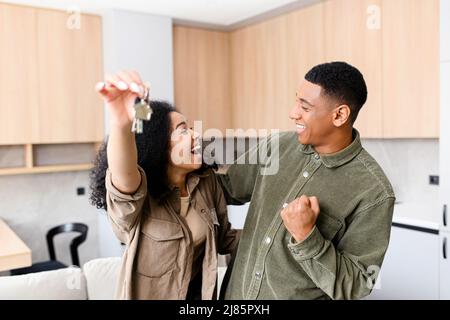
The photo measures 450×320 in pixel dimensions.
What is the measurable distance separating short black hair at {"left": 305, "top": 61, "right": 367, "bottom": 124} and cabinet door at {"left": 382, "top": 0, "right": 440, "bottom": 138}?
237 mm

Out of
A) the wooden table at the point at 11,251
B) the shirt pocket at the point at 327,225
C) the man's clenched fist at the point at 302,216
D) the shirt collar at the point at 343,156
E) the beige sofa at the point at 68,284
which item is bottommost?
the beige sofa at the point at 68,284

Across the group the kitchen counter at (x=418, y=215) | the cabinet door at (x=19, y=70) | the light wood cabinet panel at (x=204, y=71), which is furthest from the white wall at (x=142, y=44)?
the kitchen counter at (x=418, y=215)

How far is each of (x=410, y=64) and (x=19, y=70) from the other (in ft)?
2.02

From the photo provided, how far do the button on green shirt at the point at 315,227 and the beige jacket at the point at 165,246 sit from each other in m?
0.04

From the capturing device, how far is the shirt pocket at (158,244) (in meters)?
0.37

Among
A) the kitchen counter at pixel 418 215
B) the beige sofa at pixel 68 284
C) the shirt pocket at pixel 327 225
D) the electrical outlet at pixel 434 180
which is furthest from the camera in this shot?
the electrical outlet at pixel 434 180

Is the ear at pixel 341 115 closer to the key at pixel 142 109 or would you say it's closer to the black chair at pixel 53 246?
the key at pixel 142 109

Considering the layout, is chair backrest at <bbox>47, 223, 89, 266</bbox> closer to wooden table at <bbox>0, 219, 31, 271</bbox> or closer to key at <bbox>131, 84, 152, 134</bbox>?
wooden table at <bbox>0, 219, 31, 271</bbox>

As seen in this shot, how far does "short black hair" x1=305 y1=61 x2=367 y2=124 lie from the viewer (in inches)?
13.0

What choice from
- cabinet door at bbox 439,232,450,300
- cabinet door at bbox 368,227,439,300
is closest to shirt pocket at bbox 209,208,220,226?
cabinet door at bbox 368,227,439,300

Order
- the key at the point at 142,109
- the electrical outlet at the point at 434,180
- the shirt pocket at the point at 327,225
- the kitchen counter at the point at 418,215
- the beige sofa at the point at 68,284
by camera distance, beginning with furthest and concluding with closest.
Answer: the electrical outlet at the point at 434,180, the kitchen counter at the point at 418,215, the beige sofa at the point at 68,284, the shirt pocket at the point at 327,225, the key at the point at 142,109

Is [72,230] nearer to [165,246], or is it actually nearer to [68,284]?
[68,284]

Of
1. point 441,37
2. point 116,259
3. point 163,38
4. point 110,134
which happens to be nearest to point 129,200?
point 110,134
